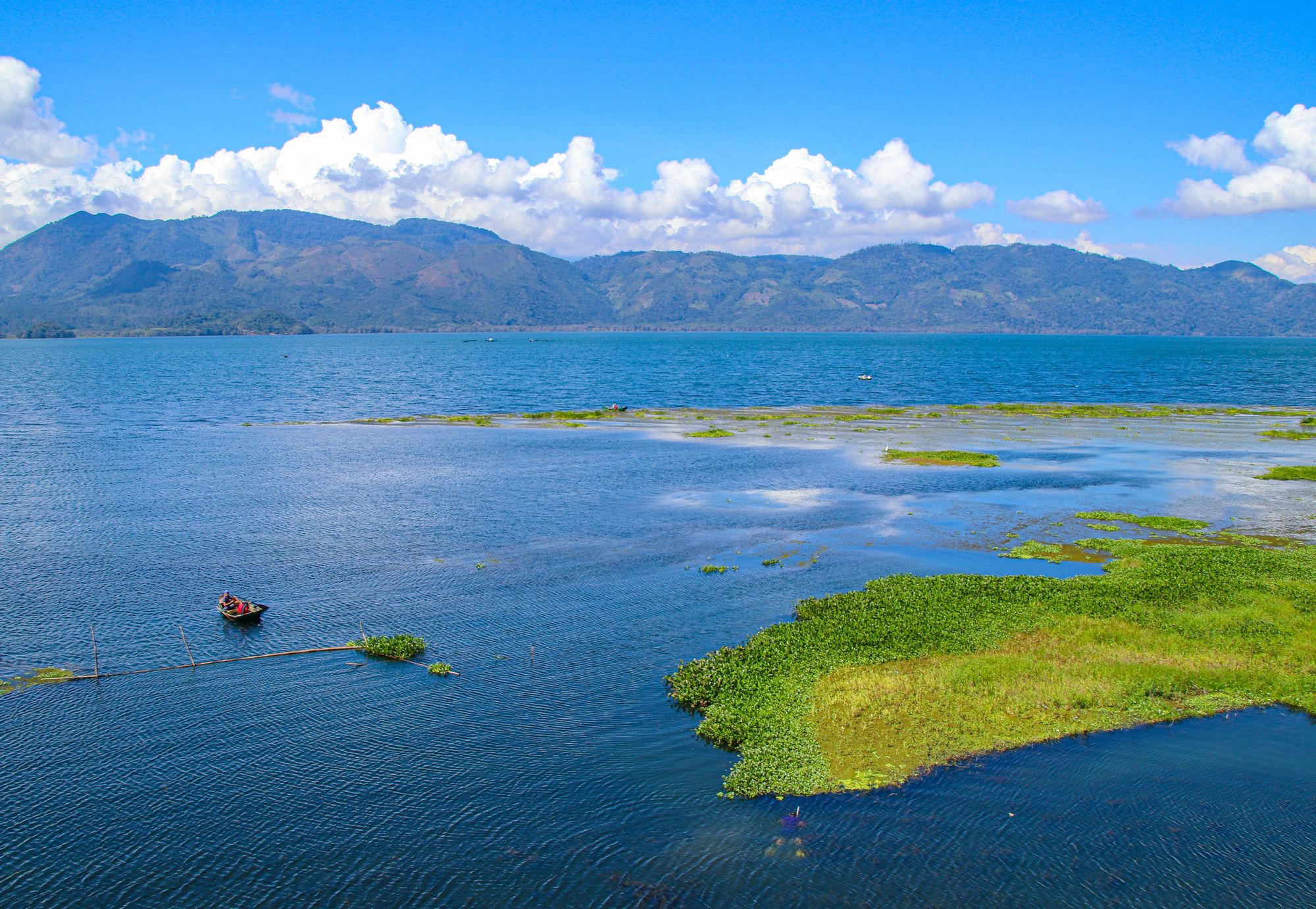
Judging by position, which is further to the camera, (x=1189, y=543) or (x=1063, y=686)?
(x=1189, y=543)

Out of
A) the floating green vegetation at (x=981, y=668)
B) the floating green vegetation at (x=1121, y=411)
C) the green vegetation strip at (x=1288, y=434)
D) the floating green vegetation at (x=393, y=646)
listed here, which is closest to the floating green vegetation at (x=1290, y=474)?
the green vegetation strip at (x=1288, y=434)

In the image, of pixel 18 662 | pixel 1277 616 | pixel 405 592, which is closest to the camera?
pixel 18 662

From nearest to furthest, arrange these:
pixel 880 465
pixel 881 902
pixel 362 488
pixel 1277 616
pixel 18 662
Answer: pixel 881 902, pixel 18 662, pixel 1277 616, pixel 362 488, pixel 880 465

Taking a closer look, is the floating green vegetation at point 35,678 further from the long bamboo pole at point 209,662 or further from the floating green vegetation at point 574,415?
the floating green vegetation at point 574,415

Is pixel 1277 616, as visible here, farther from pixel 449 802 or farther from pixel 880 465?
pixel 880 465

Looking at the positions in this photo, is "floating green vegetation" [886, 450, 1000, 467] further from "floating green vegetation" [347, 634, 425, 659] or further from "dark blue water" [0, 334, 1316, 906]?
"floating green vegetation" [347, 634, 425, 659]

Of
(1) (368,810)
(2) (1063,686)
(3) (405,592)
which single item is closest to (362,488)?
(3) (405,592)
